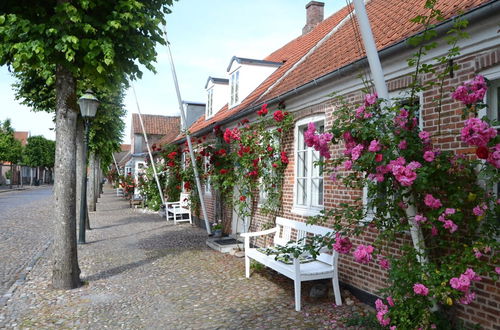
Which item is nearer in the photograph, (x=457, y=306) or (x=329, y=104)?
(x=457, y=306)

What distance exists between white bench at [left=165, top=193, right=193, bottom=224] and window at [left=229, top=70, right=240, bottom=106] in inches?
149

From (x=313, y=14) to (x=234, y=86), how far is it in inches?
160

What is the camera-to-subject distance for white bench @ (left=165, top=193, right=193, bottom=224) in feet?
47.5

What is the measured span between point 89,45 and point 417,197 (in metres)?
4.34

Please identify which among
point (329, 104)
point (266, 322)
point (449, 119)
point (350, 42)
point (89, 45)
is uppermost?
point (350, 42)

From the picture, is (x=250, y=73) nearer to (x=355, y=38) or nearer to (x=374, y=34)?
(x=355, y=38)

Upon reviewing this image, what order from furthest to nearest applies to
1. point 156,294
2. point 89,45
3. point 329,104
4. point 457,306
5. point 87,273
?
point 87,273 → point 329,104 → point 156,294 → point 89,45 → point 457,306

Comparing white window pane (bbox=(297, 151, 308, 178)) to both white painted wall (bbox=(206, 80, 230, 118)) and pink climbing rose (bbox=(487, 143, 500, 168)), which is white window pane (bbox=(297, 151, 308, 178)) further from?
white painted wall (bbox=(206, 80, 230, 118))

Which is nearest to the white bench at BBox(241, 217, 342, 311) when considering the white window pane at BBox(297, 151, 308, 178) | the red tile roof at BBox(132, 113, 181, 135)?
the white window pane at BBox(297, 151, 308, 178)

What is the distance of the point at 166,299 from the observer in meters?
5.61

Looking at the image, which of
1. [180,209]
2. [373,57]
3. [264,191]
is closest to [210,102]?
[180,209]

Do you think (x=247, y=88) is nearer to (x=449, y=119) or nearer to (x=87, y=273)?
(x=87, y=273)

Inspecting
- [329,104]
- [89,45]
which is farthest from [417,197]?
[89,45]

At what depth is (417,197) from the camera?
368 centimetres
